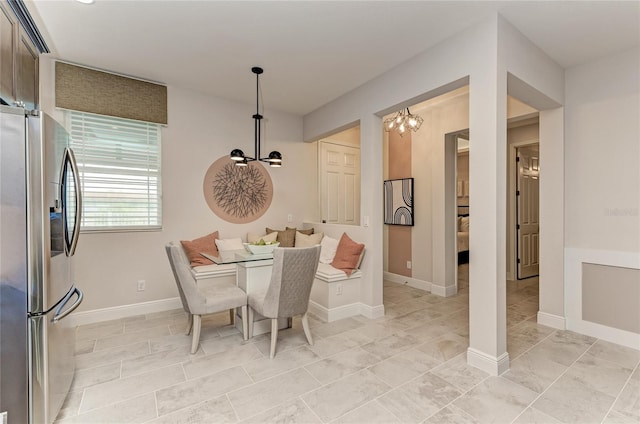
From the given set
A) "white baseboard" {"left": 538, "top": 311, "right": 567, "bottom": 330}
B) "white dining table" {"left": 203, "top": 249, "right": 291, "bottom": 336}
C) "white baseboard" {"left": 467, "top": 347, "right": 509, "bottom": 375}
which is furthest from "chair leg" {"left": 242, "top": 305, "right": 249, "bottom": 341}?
"white baseboard" {"left": 538, "top": 311, "right": 567, "bottom": 330}

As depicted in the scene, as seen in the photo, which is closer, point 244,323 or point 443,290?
point 244,323

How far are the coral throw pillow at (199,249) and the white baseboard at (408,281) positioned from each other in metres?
3.01

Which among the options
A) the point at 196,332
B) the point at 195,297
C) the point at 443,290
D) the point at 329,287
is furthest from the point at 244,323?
the point at 443,290

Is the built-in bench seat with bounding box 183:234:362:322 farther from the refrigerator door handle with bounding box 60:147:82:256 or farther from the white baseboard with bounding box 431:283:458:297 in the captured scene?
the refrigerator door handle with bounding box 60:147:82:256

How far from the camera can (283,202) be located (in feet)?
15.5

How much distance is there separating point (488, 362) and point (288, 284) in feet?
5.45

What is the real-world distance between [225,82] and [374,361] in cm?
344

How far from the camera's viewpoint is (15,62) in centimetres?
199

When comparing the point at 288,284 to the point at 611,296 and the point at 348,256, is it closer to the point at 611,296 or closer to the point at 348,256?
the point at 348,256

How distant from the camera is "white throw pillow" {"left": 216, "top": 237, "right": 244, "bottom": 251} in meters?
3.91

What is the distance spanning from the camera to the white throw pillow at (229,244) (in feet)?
12.8

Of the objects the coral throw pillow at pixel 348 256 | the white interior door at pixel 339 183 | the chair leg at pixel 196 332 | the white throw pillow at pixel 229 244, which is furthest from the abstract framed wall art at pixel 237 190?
the chair leg at pixel 196 332

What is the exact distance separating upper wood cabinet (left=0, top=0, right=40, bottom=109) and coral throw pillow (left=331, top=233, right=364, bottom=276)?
10.1 feet

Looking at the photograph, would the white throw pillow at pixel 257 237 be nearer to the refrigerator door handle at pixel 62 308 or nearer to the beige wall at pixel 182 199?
the beige wall at pixel 182 199
